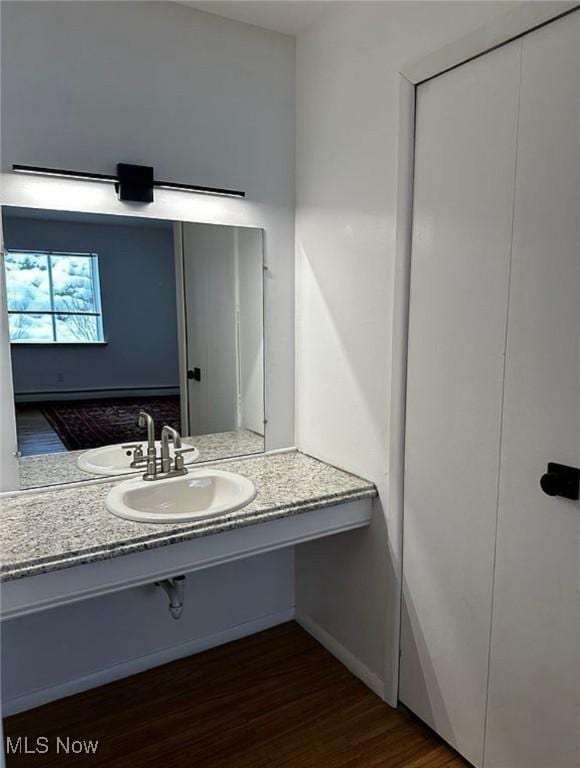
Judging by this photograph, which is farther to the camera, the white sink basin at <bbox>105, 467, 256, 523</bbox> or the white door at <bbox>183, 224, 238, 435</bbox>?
the white door at <bbox>183, 224, 238, 435</bbox>

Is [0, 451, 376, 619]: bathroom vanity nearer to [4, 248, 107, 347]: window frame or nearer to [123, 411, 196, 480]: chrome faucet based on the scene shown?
[123, 411, 196, 480]: chrome faucet

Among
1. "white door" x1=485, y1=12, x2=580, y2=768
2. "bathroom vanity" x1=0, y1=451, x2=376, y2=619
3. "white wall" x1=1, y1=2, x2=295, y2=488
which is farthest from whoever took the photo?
"white wall" x1=1, y1=2, x2=295, y2=488

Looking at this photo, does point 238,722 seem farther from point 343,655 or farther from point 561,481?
point 561,481

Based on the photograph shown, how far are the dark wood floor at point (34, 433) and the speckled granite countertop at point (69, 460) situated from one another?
26mm

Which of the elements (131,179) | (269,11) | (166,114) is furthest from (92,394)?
(269,11)

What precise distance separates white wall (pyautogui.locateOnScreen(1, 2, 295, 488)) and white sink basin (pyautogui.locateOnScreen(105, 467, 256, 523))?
1.44 feet

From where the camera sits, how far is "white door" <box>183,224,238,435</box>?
2172 mm

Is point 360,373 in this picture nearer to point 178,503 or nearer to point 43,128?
point 178,503

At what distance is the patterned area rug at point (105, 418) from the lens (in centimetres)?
197

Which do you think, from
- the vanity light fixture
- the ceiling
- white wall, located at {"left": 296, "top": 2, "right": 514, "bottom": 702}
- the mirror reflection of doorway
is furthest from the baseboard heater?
the ceiling

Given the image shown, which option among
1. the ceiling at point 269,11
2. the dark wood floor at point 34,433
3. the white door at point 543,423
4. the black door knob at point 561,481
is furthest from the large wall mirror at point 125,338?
the black door knob at point 561,481

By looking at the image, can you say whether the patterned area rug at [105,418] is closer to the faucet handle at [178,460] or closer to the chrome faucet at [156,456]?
the chrome faucet at [156,456]

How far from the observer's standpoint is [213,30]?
6.66 ft

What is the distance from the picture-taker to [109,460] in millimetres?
2059
